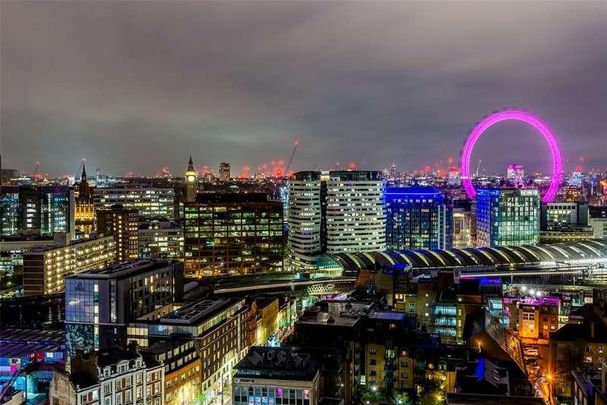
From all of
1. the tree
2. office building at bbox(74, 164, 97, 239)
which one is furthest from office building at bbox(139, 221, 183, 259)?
the tree

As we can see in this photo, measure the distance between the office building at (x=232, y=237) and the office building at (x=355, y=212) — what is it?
4.56 m

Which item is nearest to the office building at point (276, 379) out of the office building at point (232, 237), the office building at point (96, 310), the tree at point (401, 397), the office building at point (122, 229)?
the tree at point (401, 397)

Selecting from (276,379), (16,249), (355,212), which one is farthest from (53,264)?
(276,379)

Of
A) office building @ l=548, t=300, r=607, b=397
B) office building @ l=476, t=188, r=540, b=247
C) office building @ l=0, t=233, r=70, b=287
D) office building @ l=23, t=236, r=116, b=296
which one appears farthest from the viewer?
office building @ l=476, t=188, r=540, b=247

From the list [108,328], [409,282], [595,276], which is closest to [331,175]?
[595,276]

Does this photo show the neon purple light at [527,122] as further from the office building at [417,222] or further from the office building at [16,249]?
the office building at [16,249]

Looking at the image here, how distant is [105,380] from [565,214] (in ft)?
191

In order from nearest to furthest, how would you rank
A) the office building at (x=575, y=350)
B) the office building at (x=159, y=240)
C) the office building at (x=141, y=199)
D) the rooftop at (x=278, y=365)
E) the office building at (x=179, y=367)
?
the rooftop at (x=278, y=365) → the office building at (x=179, y=367) → the office building at (x=575, y=350) → the office building at (x=159, y=240) → the office building at (x=141, y=199)

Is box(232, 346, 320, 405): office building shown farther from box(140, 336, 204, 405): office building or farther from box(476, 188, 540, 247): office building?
box(476, 188, 540, 247): office building

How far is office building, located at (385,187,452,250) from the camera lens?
52.0m

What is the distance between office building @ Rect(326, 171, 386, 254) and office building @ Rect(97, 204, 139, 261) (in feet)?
48.5

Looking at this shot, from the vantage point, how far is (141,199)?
69.4 meters

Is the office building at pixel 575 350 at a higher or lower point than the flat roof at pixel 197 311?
lower

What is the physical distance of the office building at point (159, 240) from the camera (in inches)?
1956
